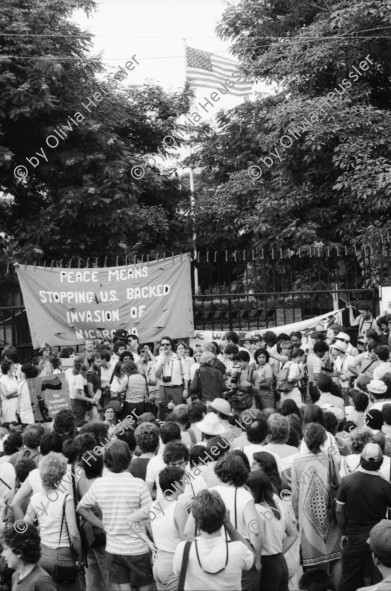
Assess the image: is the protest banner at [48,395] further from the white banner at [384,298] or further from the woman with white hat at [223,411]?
the white banner at [384,298]

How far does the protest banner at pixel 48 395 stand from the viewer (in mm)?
12078

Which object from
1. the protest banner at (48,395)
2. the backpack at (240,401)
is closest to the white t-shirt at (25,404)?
the protest banner at (48,395)

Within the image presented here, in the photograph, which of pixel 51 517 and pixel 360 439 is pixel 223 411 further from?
pixel 51 517

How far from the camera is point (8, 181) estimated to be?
26000 millimetres

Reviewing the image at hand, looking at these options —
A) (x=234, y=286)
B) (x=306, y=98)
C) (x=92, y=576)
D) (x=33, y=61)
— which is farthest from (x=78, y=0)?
(x=92, y=576)

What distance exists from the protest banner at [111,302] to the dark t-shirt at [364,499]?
34.4 feet

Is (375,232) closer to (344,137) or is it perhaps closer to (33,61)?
(344,137)

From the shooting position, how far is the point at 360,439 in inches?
289

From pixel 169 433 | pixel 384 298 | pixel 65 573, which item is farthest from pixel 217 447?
pixel 384 298

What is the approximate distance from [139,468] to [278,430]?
1.23 m

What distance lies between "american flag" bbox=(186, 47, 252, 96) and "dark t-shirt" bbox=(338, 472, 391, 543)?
64.6ft

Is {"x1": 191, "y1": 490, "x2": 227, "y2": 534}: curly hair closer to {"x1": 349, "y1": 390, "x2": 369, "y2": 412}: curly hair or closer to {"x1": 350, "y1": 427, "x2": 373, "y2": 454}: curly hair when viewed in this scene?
{"x1": 350, "y1": 427, "x2": 373, "y2": 454}: curly hair

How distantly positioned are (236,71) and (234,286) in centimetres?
860

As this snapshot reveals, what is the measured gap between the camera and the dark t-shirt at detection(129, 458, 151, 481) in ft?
25.5
